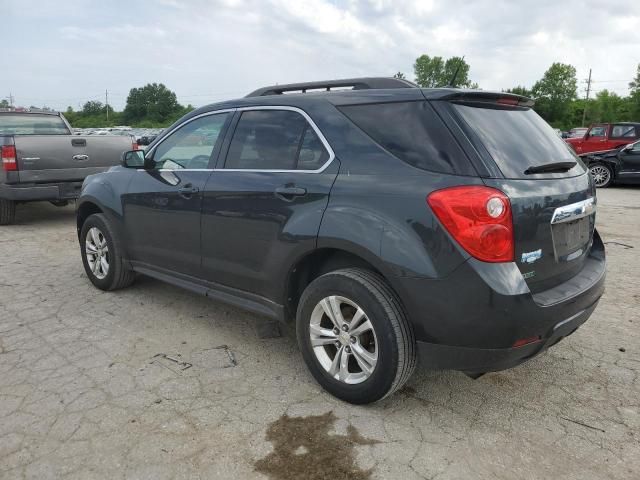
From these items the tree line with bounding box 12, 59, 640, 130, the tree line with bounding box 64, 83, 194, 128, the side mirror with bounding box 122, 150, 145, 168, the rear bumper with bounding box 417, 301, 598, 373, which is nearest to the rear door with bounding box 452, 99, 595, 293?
the rear bumper with bounding box 417, 301, 598, 373

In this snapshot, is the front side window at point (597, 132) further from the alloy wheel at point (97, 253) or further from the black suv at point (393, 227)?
the alloy wheel at point (97, 253)

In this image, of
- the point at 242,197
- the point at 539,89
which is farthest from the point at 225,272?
the point at 539,89

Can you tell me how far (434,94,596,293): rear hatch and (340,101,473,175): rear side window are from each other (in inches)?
3.6

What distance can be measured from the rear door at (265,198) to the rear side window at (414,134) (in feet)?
0.99

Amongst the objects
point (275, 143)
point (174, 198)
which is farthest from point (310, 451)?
point (174, 198)

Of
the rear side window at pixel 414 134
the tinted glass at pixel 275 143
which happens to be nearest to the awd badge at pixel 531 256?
the rear side window at pixel 414 134

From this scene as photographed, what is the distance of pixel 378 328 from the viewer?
2.66 metres

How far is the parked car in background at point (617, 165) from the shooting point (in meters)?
13.5

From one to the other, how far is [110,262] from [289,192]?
235 cm

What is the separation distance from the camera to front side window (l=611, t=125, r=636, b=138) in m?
15.1

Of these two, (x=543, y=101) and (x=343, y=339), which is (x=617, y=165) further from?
(x=543, y=101)

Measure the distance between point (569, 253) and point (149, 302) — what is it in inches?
133

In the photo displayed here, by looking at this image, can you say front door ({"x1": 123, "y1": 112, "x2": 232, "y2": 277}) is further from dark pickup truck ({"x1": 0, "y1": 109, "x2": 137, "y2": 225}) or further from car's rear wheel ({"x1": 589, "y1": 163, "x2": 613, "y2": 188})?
car's rear wheel ({"x1": 589, "y1": 163, "x2": 613, "y2": 188})

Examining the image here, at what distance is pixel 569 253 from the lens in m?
2.80
